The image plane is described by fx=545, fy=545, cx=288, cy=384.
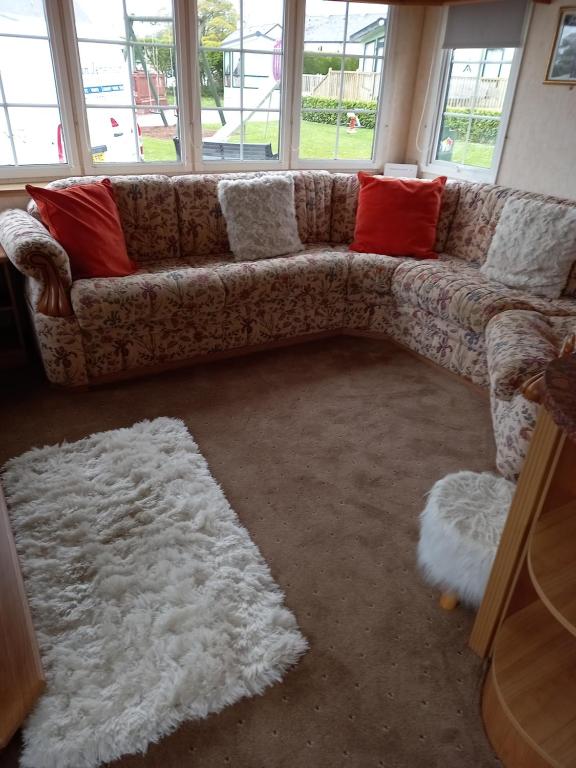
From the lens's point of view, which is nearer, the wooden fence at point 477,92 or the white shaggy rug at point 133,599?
the white shaggy rug at point 133,599

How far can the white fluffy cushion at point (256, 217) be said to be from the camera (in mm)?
3246

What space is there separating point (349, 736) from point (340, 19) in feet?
Result: 13.5

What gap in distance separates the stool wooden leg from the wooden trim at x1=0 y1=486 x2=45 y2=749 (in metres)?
1.14

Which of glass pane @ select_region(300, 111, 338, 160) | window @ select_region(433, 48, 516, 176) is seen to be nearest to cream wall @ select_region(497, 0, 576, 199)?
window @ select_region(433, 48, 516, 176)

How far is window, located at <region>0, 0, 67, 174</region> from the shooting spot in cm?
295

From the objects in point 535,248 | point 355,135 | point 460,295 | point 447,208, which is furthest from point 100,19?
point 535,248

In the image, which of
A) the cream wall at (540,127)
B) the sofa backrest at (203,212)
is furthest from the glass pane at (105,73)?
the cream wall at (540,127)

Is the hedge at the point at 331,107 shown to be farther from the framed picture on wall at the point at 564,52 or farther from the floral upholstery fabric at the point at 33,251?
the floral upholstery fabric at the point at 33,251

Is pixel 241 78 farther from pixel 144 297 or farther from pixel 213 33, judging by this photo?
pixel 144 297

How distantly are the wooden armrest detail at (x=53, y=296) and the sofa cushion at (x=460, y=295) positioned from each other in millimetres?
1816

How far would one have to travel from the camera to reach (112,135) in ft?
11.2

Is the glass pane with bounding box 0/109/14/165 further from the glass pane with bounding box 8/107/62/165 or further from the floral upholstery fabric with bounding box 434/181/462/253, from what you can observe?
the floral upholstery fabric with bounding box 434/181/462/253

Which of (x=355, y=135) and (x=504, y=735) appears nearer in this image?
(x=504, y=735)

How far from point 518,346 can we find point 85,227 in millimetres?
2133
